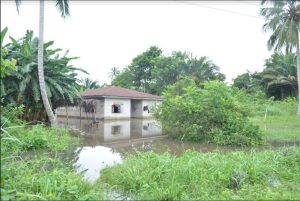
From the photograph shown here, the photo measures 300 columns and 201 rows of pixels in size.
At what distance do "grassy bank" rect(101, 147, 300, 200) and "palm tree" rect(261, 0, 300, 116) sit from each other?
57.5 ft

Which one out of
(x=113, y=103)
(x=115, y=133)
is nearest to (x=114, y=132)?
(x=115, y=133)

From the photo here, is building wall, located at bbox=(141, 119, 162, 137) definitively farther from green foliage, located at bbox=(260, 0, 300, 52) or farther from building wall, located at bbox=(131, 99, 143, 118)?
green foliage, located at bbox=(260, 0, 300, 52)

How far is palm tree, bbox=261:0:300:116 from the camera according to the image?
72.4ft

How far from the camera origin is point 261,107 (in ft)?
85.7

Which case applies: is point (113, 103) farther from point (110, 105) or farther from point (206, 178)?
point (206, 178)

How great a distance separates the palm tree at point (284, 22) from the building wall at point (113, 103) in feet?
45.2

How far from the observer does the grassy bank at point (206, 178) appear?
526cm

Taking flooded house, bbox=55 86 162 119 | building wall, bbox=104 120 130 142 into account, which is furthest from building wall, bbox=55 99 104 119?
building wall, bbox=104 120 130 142

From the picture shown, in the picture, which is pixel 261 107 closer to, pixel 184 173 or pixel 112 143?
pixel 112 143

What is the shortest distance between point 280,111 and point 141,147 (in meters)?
17.4

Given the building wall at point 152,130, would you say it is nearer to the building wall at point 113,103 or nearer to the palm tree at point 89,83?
the building wall at point 113,103

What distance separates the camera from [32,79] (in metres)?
15.0

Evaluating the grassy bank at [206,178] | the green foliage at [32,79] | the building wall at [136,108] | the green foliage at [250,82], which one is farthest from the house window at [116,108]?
the grassy bank at [206,178]

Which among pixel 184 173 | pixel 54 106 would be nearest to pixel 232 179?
pixel 184 173
